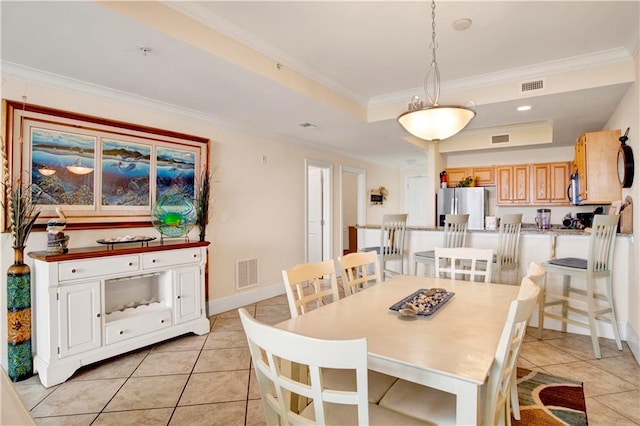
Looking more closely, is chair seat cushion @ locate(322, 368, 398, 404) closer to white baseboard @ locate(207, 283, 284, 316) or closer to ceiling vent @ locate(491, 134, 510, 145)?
white baseboard @ locate(207, 283, 284, 316)

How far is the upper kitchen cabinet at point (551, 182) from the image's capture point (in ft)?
18.1

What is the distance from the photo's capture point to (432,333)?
1.42 metres

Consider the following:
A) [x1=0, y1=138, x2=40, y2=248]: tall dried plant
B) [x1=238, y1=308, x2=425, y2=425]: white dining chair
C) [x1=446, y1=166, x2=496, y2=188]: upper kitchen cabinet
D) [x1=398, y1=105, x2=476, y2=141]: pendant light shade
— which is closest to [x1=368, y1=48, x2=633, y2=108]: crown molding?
[x1=398, y1=105, x2=476, y2=141]: pendant light shade

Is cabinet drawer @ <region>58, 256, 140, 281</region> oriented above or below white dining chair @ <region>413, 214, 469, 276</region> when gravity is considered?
below

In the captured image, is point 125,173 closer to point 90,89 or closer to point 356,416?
point 90,89

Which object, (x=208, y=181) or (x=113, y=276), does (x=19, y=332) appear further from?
(x=208, y=181)

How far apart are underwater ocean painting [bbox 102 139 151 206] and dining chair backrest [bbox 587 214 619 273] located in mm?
4108

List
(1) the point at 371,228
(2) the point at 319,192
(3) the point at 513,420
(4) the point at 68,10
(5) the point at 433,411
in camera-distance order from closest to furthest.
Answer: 1. (5) the point at 433,411
2. (4) the point at 68,10
3. (3) the point at 513,420
4. (1) the point at 371,228
5. (2) the point at 319,192

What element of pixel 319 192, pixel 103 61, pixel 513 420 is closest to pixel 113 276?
pixel 103 61

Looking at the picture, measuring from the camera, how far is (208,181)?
3742mm

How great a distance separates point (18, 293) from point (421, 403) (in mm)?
2850

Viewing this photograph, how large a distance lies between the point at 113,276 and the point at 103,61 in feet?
5.47

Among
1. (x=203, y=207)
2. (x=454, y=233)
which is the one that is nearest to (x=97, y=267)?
(x=203, y=207)

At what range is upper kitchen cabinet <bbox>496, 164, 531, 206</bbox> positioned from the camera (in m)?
5.78
